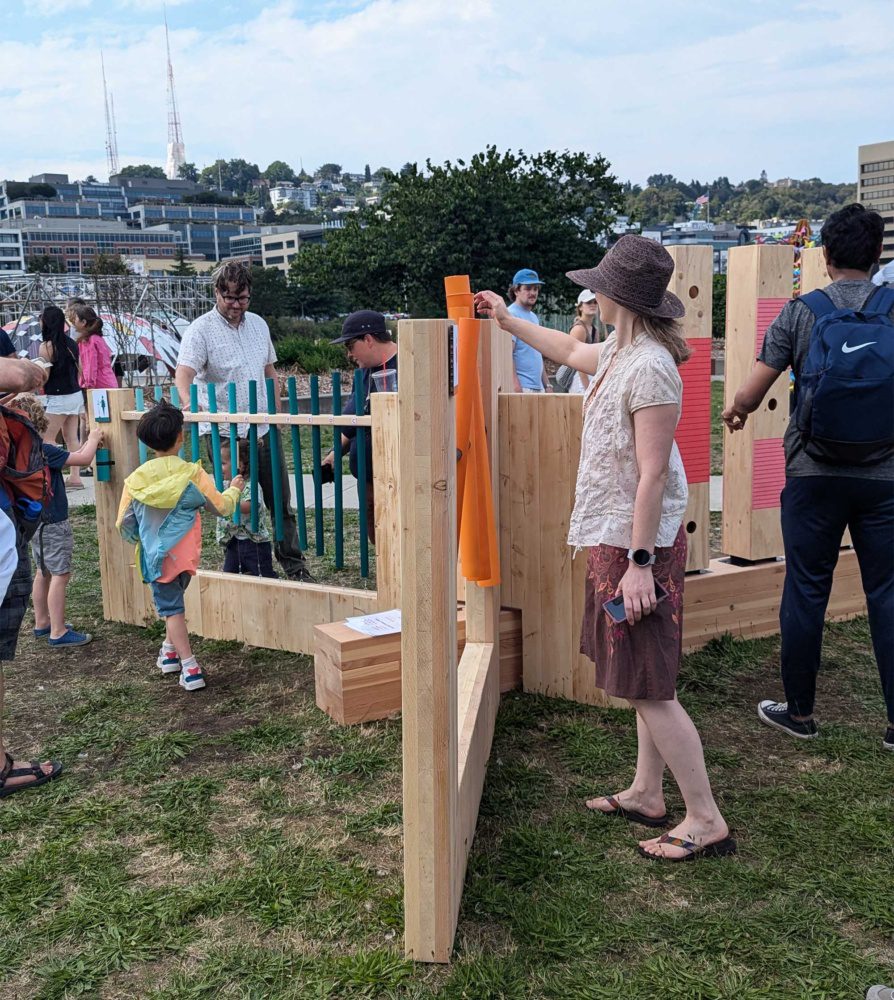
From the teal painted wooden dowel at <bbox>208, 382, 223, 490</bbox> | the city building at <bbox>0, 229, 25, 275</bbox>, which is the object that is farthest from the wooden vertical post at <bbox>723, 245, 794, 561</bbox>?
the city building at <bbox>0, 229, 25, 275</bbox>

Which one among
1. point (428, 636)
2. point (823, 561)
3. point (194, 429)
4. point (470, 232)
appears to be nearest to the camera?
point (428, 636)

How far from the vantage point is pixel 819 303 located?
360 centimetres

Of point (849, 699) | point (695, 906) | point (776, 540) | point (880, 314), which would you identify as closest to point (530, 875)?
Answer: point (695, 906)

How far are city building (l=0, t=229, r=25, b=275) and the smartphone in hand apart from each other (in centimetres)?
16671

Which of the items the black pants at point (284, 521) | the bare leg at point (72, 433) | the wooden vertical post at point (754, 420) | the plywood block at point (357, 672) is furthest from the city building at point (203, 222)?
the plywood block at point (357, 672)

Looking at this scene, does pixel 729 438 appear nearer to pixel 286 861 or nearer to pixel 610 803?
pixel 610 803

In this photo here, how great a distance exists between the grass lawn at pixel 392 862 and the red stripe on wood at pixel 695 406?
3.42 feet

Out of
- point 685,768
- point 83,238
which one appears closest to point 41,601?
point 685,768

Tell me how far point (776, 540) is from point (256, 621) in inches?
110

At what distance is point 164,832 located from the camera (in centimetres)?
327

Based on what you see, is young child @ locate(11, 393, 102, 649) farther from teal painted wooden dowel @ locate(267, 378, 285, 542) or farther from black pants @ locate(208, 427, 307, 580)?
teal painted wooden dowel @ locate(267, 378, 285, 542)

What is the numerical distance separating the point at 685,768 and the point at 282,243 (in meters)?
154

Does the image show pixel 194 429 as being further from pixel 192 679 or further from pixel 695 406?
pixel 695 406

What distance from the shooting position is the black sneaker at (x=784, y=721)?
3896 millimetres
